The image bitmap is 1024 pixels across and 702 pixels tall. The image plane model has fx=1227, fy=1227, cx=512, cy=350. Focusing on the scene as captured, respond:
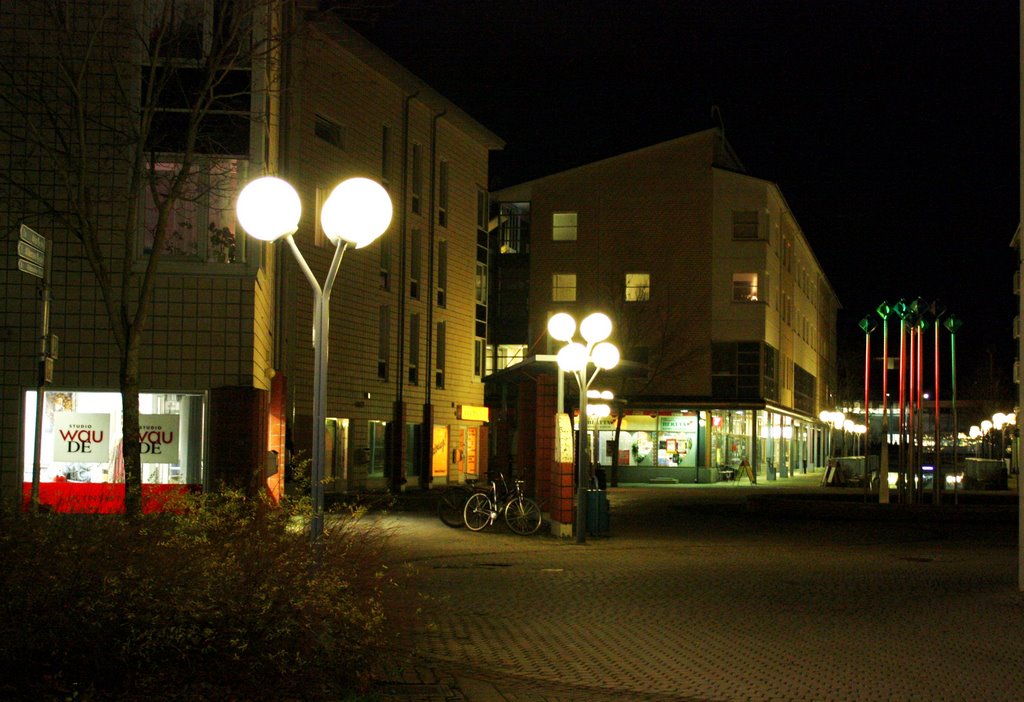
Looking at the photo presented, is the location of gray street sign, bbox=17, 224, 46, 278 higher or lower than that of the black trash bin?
higher

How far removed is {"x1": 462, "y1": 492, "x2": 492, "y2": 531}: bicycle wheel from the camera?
76.3 feet

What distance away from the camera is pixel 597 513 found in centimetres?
2261

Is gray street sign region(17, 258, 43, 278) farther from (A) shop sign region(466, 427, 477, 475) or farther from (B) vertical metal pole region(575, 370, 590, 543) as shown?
(A) shop sign region(466, 427, 477, 475)

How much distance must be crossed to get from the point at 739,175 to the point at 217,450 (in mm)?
41861

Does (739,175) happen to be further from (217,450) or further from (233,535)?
(233,535)

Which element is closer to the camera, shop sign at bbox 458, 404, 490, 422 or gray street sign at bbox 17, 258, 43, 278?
gray street sign at bbox 17, 258, 43, 278

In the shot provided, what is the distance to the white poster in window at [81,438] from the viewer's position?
20.1 meters

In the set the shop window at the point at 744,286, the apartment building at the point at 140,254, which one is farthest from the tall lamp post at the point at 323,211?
the shop window at the point at 744,286

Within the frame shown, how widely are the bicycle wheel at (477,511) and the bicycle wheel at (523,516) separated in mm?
607

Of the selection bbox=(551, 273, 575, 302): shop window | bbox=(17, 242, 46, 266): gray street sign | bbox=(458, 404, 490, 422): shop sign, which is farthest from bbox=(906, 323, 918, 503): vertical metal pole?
bbox=(551, 273, 575, 302): shop window

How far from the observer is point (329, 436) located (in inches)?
1583

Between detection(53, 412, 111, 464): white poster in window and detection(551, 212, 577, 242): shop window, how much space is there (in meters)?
40.2

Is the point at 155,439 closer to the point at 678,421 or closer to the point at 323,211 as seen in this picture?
the point at 323,211

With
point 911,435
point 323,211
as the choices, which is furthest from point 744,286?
point 323,211
